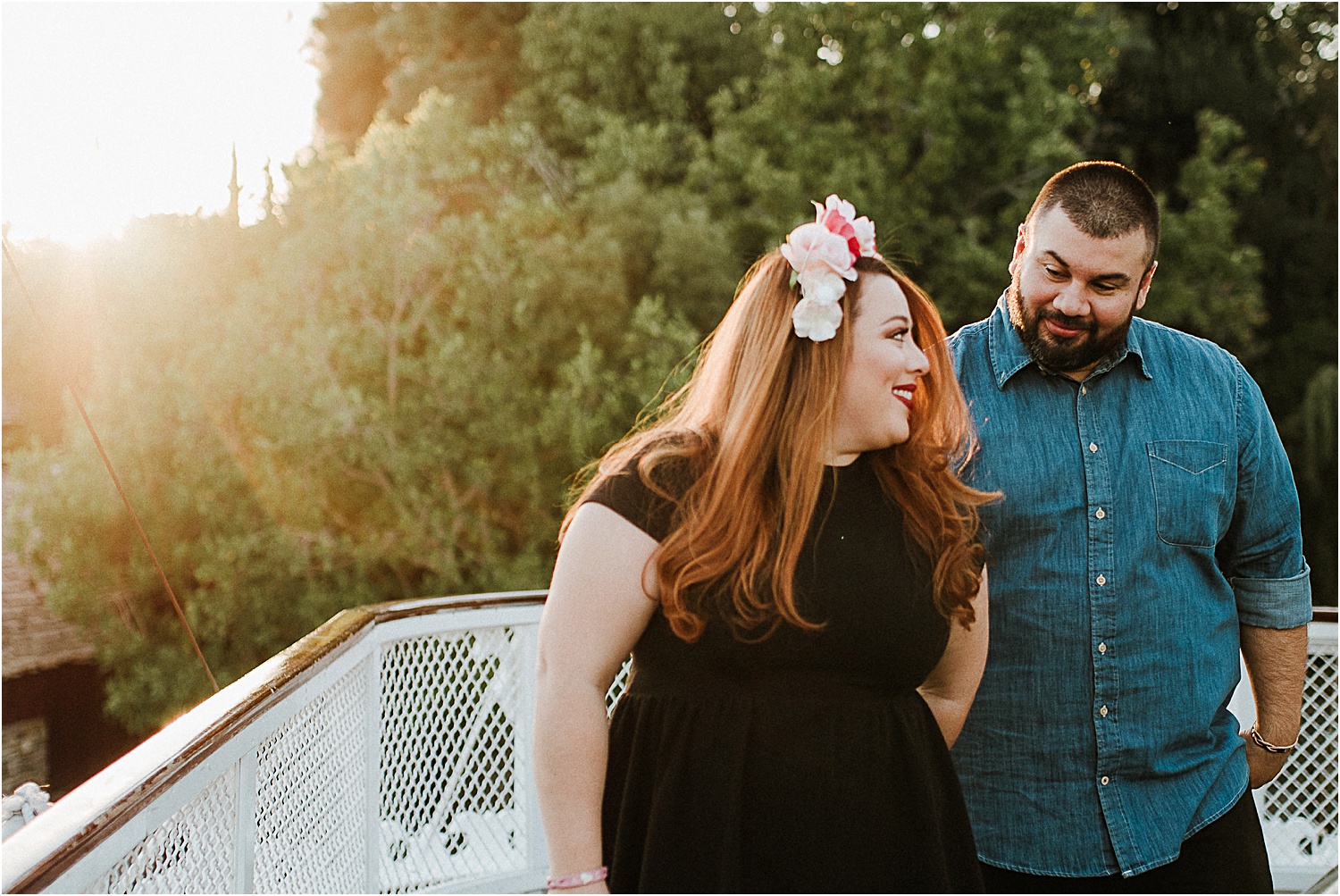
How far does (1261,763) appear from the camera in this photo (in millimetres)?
1940

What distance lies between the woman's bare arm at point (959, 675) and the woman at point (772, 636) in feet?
0.22

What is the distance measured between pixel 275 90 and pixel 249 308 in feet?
11.8

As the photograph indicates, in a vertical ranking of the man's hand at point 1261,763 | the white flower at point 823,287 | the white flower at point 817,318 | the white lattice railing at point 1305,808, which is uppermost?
the white flower at point 823,287

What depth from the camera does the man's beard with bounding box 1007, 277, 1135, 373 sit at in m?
1.76

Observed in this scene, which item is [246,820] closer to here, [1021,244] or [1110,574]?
[1110,574]

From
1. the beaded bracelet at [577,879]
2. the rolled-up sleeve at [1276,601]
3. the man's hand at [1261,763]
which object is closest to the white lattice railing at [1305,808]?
the man's hand at [1261,763]

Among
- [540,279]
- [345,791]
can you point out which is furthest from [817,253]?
[540,279]

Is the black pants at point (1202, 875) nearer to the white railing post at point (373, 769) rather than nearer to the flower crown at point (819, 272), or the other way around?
the flower crown at point (819, 272)

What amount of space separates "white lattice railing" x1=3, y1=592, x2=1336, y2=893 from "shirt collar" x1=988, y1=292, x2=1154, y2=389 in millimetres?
1408

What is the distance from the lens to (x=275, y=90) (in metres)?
14.3

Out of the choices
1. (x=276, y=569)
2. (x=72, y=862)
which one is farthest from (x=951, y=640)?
(x=276, y=569)

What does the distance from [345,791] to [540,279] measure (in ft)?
35.0

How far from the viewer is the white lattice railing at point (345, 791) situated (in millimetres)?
1265

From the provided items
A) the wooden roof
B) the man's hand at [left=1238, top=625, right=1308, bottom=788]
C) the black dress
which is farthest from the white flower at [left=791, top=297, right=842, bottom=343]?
the wooden roof
